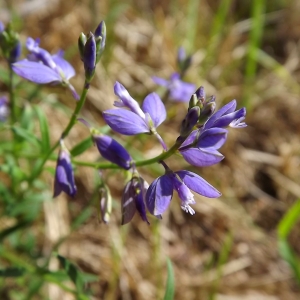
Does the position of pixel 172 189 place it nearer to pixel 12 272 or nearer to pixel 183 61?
pixel 12 272

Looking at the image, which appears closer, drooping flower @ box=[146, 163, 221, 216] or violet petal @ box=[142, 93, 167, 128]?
drooping flower @ box=[146, 163, 221, 216]

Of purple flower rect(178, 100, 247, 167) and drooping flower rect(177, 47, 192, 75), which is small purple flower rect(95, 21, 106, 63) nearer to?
purple flower rect(178, 100, 247, 167)

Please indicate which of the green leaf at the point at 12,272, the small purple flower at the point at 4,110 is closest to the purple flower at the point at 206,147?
the green leaf at the point at 12,272

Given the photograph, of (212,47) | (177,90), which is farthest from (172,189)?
(212,47)

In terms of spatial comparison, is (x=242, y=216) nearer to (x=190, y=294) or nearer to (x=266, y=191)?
(x=266, y=191)

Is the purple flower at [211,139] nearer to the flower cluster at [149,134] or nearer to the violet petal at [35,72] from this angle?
the flower cluster at [149,134]

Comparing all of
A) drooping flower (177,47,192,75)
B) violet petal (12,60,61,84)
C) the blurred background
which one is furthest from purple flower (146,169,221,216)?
drooping flower (177,47,192,75)
